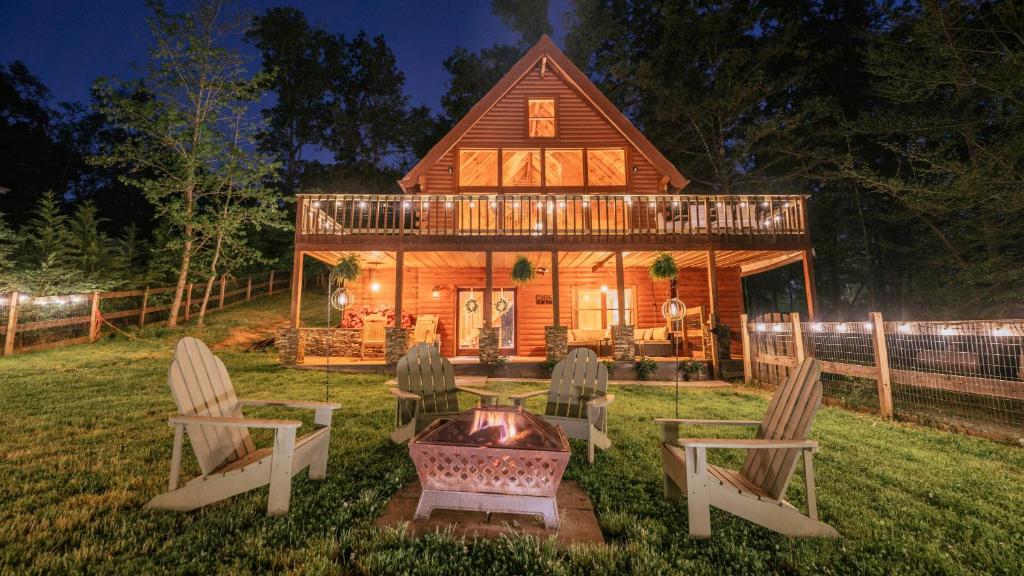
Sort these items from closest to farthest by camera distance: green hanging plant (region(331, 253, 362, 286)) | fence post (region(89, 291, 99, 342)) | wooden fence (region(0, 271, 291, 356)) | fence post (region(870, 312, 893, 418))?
fence post (region(870, 312, 893, 418)) < wooden fence (region(0, 271, 291, 356)) < green hanging plant (region(331, 253, 362, 286)) < fence post (region(89, 291, 99, 342))

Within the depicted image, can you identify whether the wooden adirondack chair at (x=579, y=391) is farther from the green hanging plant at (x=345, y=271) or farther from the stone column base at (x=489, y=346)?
the green hanging plant at (x=345, y=271)

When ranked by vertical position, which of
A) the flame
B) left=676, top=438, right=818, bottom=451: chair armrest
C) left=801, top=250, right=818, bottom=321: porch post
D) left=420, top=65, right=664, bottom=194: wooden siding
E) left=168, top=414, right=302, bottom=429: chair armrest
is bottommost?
the flame

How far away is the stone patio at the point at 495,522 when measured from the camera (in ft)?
7.61

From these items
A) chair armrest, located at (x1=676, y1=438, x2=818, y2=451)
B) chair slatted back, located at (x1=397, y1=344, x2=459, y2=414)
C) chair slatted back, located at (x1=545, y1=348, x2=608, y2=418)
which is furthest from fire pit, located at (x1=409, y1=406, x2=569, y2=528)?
chair slatted back, located at (x1=397, y1=344, x2=459, y2=414)

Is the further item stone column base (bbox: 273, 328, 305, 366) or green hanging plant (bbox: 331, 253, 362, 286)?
green hanging plant (bbox: 331, 253, 362, 286)

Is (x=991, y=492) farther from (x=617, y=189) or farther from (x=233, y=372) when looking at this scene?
(x=233, y=372)

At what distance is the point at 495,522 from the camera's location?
245cm

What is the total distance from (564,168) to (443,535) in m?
11.1

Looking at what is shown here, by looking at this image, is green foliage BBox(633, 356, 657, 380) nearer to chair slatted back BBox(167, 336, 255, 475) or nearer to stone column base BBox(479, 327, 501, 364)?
stone column base BBox(479, 327, 501, 364)

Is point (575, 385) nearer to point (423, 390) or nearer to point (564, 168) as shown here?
point (423, 390)

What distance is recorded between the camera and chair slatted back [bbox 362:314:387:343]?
10078mm

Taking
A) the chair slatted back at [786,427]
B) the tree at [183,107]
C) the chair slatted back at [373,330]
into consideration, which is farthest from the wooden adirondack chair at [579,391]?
the tree at [183,107]

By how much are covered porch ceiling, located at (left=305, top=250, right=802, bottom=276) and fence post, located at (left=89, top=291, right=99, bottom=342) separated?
585cm

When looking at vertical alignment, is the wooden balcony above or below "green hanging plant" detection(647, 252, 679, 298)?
above
